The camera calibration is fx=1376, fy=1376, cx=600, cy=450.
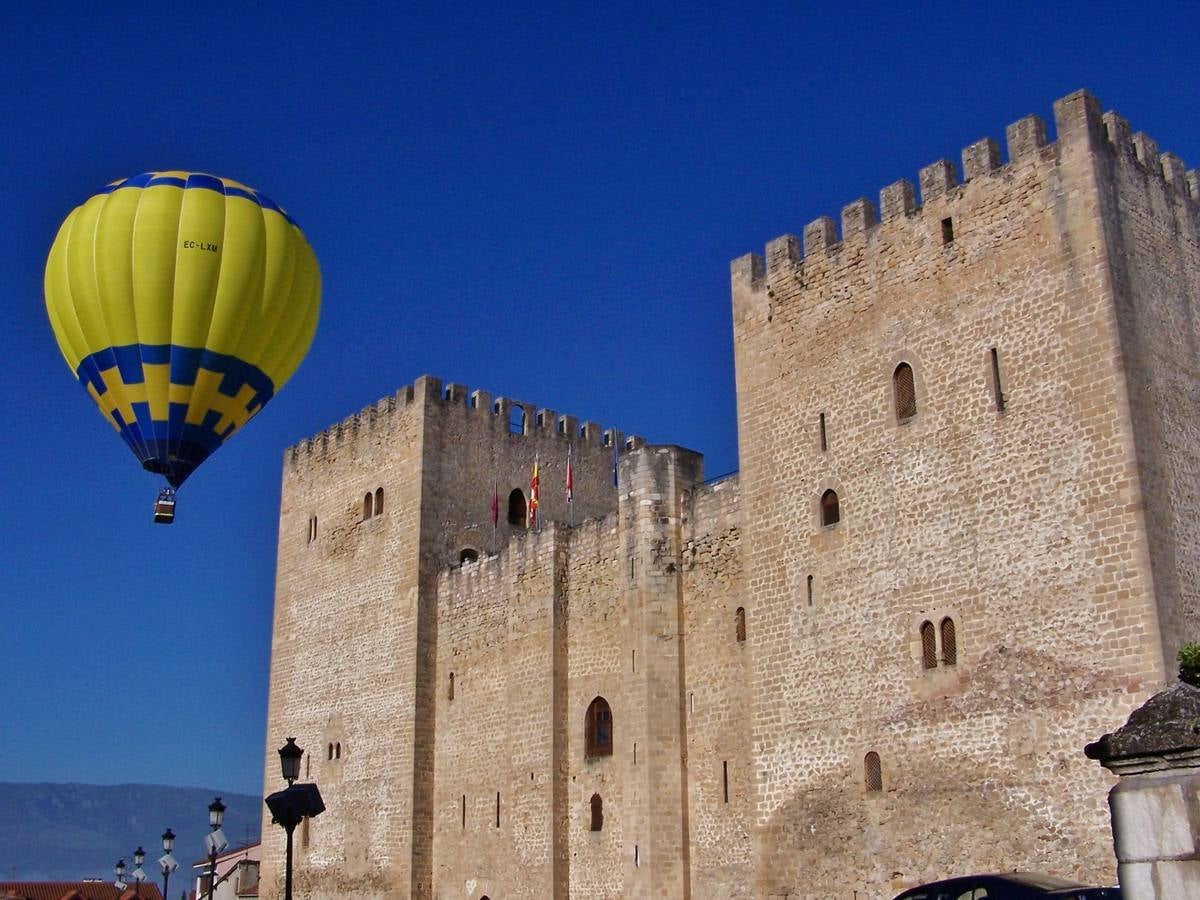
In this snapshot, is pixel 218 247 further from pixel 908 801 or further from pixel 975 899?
pixel 975 899

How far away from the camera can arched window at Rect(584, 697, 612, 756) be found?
22250 mm

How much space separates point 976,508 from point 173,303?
11584 millimetres

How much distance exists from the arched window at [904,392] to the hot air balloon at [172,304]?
30.4 feet

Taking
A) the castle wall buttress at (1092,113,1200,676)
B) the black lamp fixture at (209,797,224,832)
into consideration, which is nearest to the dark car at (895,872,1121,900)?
the castle wall buttress at (1092,113,1200,676)

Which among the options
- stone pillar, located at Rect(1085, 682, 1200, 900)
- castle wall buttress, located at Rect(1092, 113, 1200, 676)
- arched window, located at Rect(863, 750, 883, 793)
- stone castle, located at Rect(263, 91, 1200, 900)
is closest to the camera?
stone pillar, located at Rect(1085, 682, 1200, 900)

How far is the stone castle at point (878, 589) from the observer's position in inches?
579

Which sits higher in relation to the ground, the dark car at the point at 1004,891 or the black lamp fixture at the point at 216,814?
the black lamp fixture at the point at 216,814

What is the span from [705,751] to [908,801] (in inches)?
182

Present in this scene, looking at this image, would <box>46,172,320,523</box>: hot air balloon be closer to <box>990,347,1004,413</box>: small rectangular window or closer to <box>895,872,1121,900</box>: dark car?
<box>990,347,1004,413</box>: small rectangular window

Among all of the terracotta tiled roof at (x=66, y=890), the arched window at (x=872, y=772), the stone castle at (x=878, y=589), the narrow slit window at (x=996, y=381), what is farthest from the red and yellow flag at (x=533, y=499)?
the terracotta tiled roof at (x=66, y=890)

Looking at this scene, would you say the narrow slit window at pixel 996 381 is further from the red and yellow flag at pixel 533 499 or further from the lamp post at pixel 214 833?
the red and yellow flag at pixel 533 499

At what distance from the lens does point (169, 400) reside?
20.1 meters

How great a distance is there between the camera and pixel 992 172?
16578 millimetres

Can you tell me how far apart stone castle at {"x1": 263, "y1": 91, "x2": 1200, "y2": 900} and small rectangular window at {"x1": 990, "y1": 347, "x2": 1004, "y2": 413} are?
3cm
